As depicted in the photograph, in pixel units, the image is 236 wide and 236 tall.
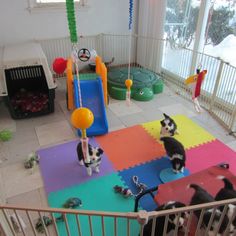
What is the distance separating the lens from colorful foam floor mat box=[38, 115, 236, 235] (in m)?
1.94

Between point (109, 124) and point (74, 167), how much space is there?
847 millimetres

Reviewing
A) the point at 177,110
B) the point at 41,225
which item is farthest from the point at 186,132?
the point at 41,225

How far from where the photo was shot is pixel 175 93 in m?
3.81

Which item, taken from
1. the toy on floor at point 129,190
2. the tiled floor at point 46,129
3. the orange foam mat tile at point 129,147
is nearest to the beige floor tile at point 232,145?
the tiled floor at point 46,129

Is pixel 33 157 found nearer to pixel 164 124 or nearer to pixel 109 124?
pixel 109 124

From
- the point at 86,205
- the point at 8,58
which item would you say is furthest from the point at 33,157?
the point at 8,58

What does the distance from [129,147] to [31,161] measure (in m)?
0.99

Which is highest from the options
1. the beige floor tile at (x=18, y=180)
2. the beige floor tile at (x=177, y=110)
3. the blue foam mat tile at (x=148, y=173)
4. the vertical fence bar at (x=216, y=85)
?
the vertical fence bar at (x=216, y=85)

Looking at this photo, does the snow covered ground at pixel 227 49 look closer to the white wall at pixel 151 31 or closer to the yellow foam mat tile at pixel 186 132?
the white wall at pixel 151 31

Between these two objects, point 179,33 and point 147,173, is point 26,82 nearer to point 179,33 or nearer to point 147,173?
point 147,173

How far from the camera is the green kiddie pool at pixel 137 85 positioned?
354 centimetres

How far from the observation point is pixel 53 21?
3926 millimetres

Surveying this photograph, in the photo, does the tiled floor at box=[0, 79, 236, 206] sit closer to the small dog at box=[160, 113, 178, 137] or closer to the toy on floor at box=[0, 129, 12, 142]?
the toy on floor at box=[0, 129, 12, 142]

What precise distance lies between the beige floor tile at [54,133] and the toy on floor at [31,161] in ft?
0.88
